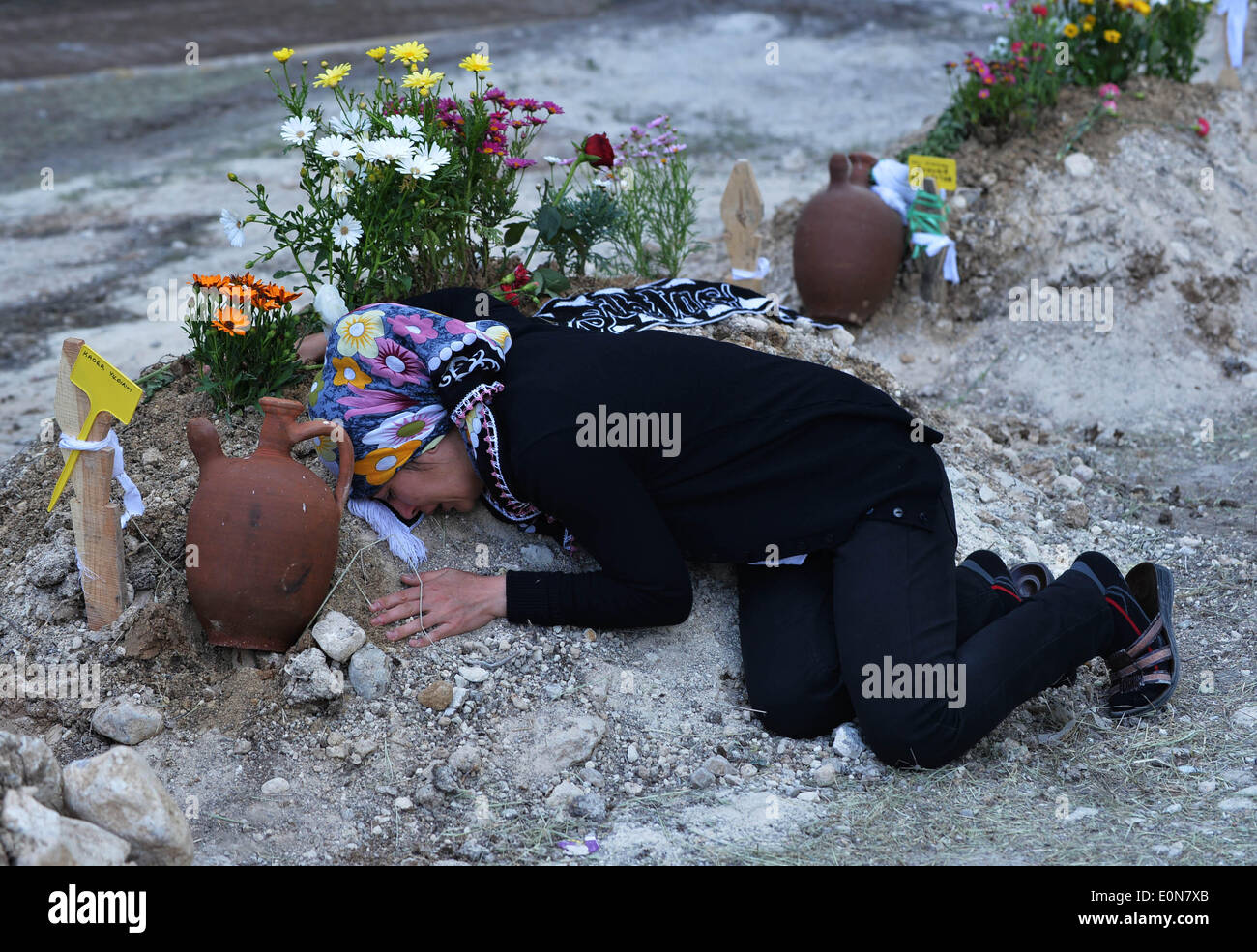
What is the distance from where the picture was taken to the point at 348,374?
281cm

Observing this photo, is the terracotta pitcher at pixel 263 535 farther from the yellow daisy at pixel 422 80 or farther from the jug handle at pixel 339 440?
the yellow daisy at pixel 422 80

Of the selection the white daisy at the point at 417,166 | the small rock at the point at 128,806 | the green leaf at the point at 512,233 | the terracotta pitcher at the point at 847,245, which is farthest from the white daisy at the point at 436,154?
the terracotta pitcher at the point at 847,245

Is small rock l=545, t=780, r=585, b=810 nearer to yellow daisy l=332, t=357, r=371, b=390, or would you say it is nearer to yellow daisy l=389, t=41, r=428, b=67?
yellow daisy l=332, t=357, r=371, b=390

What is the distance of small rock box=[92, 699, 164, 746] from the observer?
269 cm

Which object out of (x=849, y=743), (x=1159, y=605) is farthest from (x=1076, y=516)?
(x=849, y=743)

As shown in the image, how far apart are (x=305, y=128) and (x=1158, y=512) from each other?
320cm

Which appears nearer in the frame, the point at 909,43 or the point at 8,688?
the point at 8,688

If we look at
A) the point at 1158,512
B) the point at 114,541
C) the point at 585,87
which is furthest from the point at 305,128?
the point at 585,87

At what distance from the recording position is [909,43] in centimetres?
1213

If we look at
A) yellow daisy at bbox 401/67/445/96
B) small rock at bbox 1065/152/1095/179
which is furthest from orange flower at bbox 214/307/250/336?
small rock at bbox 1065/152/1095/179

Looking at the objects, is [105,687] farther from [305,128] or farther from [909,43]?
[909,43]

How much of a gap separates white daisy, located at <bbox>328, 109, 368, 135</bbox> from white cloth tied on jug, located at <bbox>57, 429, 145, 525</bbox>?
45.2 inches

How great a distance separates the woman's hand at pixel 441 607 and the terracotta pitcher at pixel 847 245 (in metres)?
3.24
